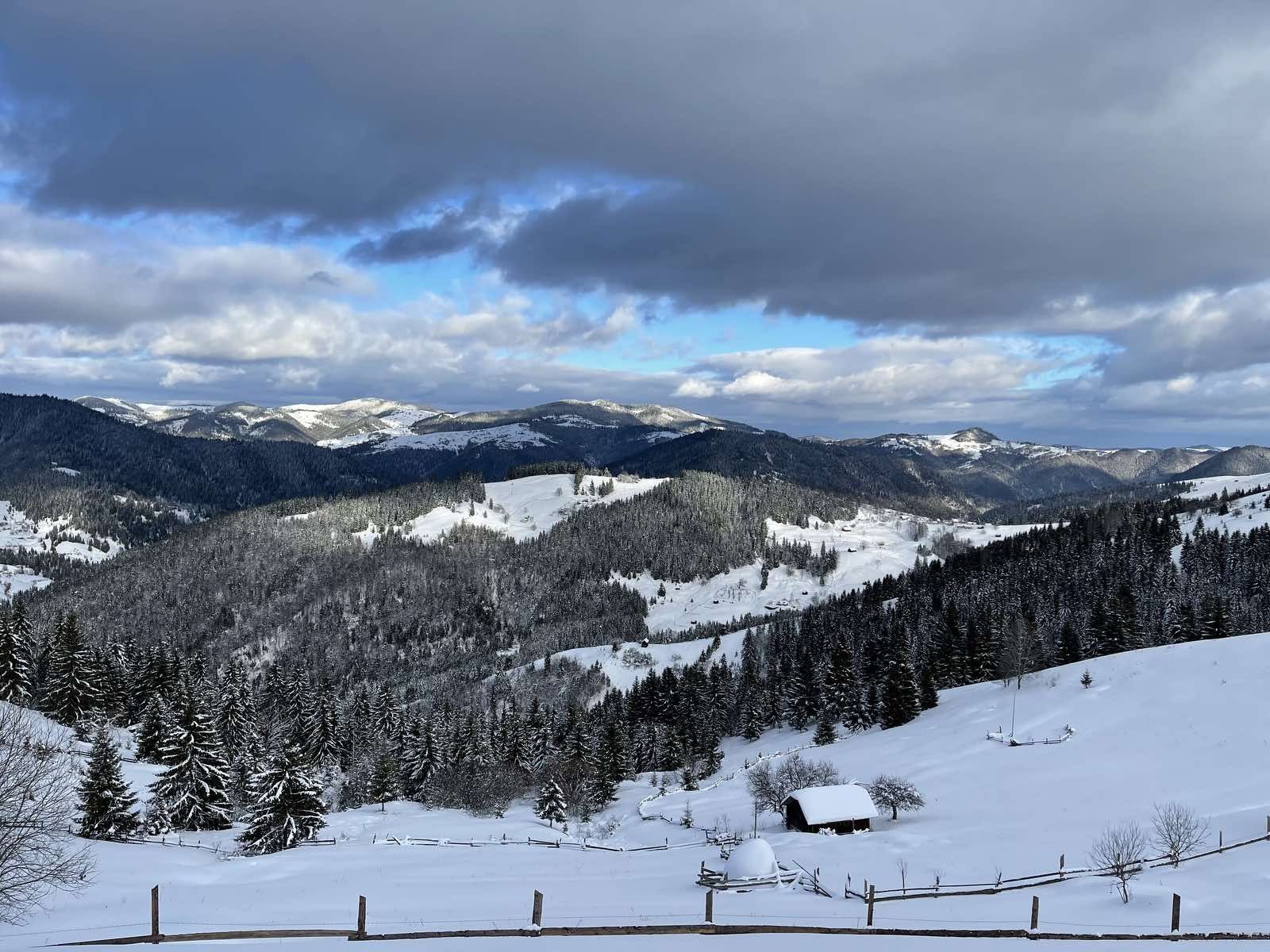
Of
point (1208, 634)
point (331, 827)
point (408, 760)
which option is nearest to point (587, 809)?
point (408, 760)

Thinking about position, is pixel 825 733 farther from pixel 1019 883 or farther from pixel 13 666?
pixel 13 666

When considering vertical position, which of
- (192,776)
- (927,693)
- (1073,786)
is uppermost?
(1073,786)

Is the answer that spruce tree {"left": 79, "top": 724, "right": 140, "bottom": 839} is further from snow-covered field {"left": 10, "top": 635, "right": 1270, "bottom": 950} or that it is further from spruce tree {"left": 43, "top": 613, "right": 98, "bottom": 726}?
spruce tree {"left": 43, "top": 613, "right": 98, "bottom": 726}

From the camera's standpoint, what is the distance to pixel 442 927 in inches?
939

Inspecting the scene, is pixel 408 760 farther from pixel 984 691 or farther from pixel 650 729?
pixel 984 691

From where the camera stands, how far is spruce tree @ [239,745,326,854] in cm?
5116

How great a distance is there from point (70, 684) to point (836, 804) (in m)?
85.2

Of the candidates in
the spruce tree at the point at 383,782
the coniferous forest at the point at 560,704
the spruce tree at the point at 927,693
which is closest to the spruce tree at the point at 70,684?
the coniferous forest at the point at 560,704

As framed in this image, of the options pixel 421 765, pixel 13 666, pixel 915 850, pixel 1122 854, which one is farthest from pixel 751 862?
pixel 13 666

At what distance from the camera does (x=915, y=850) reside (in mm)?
46125

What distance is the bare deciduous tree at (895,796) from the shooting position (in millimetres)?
56969

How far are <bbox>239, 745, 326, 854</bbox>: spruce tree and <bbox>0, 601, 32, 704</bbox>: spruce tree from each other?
4195 cm

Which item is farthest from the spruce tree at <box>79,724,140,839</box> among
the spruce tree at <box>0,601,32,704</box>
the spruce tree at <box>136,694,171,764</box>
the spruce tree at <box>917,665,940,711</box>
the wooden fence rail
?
the spruce tree at <box>917,665,940,711</box>

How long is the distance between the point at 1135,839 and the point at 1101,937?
765 inches
